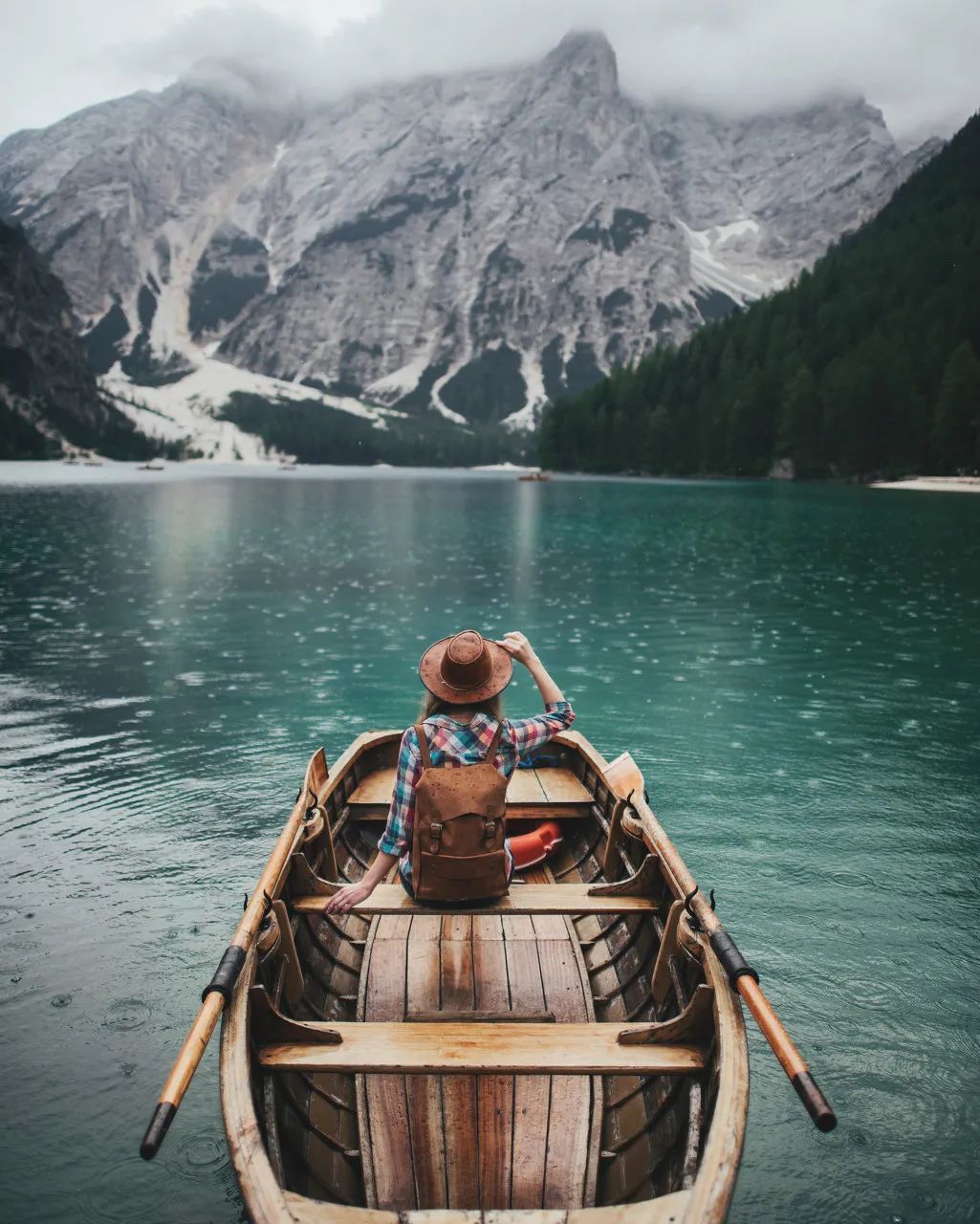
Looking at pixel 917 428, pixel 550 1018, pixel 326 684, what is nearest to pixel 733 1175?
pixel 550 1018

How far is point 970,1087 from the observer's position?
8.52 meters

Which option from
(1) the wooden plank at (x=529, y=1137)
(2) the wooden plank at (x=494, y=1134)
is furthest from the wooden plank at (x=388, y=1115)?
(1) the wooden plank at (x=529, y=1137)

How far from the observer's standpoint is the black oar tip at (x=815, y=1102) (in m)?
4.79

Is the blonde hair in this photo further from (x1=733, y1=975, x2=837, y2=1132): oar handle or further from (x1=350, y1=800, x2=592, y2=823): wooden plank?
(x1=350, y1=800, x2=592, y2=823): wooden plank

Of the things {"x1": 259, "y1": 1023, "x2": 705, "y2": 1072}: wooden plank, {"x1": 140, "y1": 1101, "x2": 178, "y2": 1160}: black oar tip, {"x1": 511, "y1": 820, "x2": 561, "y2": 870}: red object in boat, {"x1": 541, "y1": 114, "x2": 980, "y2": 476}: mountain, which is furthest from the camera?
{"x1": 541, "y1": 114, "x2": 980, "y2": 476}: mountain

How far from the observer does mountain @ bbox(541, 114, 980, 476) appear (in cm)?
12575

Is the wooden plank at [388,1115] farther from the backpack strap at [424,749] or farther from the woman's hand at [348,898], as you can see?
the backpack strap at [424,749]

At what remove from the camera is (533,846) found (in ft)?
35.5

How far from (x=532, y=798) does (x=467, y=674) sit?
4.82 metres

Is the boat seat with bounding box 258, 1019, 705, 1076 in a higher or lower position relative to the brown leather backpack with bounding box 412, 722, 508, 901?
lower

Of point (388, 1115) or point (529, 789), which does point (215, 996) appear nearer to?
point (388, 1115)

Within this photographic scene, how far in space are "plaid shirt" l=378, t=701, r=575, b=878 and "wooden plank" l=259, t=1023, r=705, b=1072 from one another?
1.73 meters

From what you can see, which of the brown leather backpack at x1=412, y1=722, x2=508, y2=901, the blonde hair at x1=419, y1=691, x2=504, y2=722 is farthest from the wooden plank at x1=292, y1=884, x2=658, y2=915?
the blonde hair at x1=419, y1=691, x2=504, y2=722

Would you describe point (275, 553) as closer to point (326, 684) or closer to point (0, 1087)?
point (326, 684)
